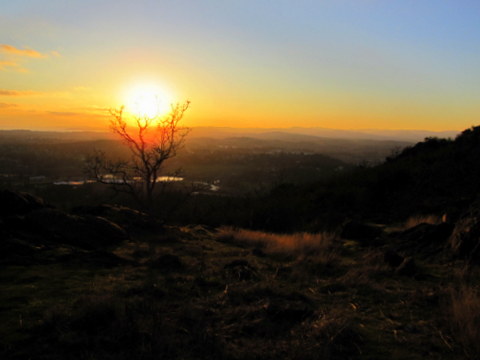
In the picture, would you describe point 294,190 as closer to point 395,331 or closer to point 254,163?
point 395,331

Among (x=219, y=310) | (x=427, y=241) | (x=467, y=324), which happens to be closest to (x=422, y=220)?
(x=427, y=241)

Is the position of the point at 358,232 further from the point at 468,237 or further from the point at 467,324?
the point at 467,324

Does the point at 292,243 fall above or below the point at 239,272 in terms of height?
below

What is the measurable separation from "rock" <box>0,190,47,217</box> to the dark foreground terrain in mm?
54

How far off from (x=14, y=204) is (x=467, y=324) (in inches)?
437

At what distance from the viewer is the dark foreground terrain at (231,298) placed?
3.51 metres

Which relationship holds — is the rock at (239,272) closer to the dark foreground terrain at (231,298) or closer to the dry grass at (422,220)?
the dark foreground terrain at (231,298)

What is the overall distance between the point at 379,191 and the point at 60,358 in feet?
62.6

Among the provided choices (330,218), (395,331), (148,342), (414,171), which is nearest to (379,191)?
(414,171)

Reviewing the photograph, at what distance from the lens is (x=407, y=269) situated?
6.41m

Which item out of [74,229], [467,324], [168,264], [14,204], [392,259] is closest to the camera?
[467,324]

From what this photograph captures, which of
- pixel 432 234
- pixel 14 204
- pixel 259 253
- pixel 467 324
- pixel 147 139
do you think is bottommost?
pixel 259 253

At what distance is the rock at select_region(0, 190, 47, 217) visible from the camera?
31.8ft

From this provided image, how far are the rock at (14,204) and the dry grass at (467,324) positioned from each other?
10532 mm
